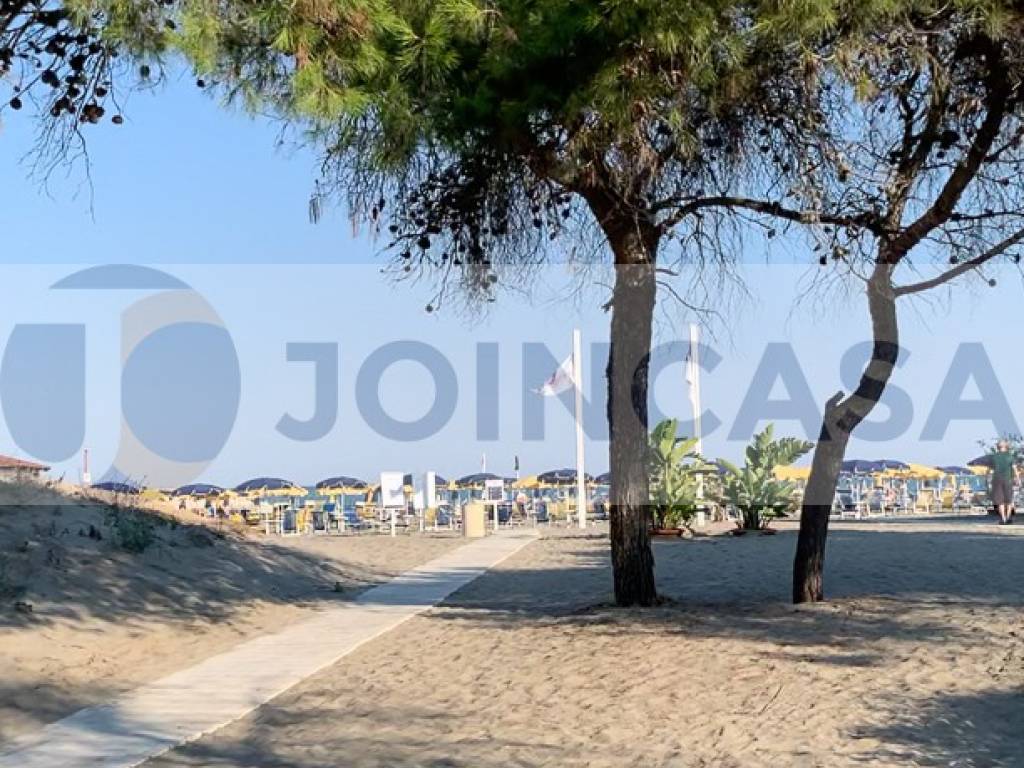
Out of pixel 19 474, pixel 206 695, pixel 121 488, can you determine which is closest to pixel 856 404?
pixel 206 695

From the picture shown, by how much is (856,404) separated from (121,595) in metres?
7.22

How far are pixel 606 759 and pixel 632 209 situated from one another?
544 centimetres

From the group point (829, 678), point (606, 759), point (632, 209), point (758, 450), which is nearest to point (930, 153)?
point (632, 209)

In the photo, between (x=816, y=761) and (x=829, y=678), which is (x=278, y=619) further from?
(x=816, y=761)

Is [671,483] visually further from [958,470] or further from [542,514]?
[958,470]

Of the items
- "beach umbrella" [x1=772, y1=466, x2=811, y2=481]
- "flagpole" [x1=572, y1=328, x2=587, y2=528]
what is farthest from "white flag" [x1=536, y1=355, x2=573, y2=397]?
"beach umbrella" [x1=772, y1=466, x2=811, y2=481]

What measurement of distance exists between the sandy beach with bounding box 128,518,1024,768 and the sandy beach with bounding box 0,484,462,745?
1.56 meters

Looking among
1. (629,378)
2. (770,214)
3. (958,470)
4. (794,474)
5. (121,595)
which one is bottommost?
(121,595)

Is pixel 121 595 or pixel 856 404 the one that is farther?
pixel 121 595

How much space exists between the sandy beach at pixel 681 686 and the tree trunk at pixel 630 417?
1.80ft

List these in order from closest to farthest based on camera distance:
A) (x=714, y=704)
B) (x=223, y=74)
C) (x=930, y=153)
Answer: (x=714, y=704) → (x=223, y=74) → (x=930, y=153)

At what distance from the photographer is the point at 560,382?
2711cm

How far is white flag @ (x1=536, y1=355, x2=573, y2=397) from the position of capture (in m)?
26.9

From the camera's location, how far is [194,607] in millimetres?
12453
